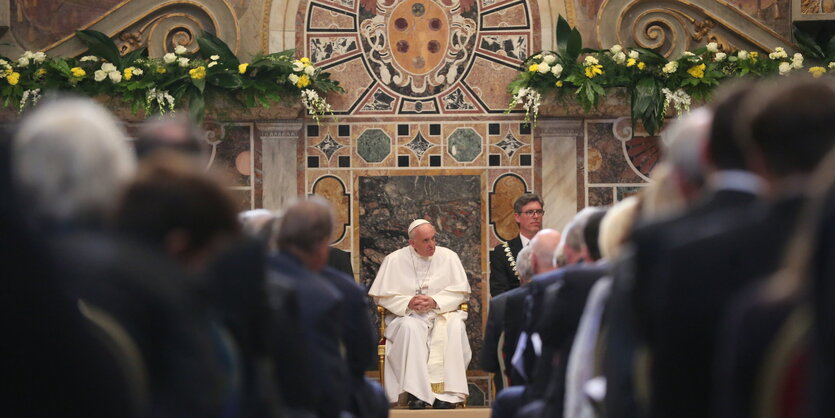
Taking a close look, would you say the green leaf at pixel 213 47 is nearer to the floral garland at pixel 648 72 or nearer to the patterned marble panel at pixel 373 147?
the patterned marble panel at pixel 373 147

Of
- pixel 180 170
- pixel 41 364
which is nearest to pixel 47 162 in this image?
pixel 180 170

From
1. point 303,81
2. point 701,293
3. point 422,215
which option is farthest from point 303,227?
point 422,215

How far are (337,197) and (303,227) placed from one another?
6.31 metres

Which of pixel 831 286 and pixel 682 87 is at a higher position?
pixel 682 87

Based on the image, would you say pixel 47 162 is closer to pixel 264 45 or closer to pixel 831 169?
pixel 831 169

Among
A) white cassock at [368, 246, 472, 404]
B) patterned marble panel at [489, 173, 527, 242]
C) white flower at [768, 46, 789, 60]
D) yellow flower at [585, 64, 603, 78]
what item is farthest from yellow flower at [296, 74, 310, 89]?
white flower at [768, 46, 789, 60]

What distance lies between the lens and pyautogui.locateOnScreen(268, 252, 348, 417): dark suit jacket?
445cm

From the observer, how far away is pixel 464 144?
11.0 meters

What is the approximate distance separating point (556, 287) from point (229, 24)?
692cm

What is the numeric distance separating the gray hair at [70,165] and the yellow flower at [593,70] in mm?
7827

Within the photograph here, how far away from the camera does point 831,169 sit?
2328 millimetres

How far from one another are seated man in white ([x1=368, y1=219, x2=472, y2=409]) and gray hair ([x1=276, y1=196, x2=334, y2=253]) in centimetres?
520

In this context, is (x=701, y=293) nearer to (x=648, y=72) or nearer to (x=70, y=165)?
(x=70, y=165)

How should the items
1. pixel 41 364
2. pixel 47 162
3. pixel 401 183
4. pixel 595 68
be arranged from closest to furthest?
1. pixel 41 364
2. pixel 47 162
3. pixel 595 68
4. pixel 401 183
